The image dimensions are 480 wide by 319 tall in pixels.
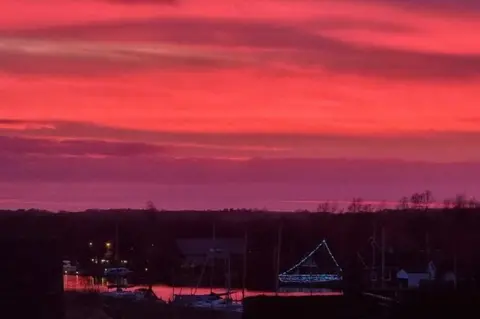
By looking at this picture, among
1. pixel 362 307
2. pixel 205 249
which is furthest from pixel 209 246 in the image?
pixel 362 307

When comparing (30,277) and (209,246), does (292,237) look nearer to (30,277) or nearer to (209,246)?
(209,246)

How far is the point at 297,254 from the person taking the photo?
112 meters

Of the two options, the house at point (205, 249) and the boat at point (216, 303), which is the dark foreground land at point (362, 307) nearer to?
the boat at point (216, 303)

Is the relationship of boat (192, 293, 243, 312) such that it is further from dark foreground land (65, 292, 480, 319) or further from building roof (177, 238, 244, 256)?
building roof (177, 238, 244, 256)

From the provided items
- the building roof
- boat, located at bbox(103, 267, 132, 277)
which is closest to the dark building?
the building roof

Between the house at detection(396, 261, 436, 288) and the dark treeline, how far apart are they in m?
1.15

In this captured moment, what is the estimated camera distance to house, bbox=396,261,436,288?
243 feet

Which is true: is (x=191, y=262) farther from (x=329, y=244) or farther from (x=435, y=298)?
(x=435, y=298)

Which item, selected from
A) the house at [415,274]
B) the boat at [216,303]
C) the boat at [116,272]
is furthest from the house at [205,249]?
the boat at [216,303]

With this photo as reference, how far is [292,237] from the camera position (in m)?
122

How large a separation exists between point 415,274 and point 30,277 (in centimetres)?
7233

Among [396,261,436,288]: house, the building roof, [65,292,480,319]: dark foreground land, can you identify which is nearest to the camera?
[65,292,480,319]: dark foreground land

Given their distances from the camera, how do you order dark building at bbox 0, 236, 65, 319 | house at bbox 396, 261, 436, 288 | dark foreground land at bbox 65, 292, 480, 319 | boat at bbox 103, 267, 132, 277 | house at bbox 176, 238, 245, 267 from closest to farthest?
dark building at bbox 0, 236, 65, 319 < dark foreground land at bbox 65, 292, 480, 319 < house at bbox 396, 261, 436, 288 < house at bbox 176, 238, 245, 267 < boat at bbox 103, 267, 132, 277

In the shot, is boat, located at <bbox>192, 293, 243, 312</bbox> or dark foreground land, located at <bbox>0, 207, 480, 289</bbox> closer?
boat, located at <bbox>192, 293, 243, 312</bbox>
